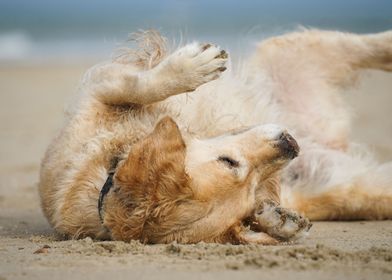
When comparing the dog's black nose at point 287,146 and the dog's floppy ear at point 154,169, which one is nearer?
the dog's floppy ear at point 154,169

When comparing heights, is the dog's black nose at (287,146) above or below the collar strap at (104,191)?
above

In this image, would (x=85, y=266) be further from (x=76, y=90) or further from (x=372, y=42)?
(x=372, y=42)

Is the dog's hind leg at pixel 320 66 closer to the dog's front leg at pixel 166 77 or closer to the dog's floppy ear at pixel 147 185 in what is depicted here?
the dog's front leg at pixel 166 77

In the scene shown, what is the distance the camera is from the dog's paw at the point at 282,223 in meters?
4.11

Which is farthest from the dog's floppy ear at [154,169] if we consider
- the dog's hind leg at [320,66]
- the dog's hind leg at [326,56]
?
the dog's hind leg at [326,56]

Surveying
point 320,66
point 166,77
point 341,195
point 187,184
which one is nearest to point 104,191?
point 187,184

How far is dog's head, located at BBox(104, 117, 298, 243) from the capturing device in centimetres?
388

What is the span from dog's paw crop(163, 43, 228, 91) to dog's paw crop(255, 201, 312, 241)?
889mm

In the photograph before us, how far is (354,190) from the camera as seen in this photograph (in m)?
5.44

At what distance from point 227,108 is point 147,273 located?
2162mm

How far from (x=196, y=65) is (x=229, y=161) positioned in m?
0.74

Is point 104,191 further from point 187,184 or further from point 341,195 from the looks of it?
point 341,195

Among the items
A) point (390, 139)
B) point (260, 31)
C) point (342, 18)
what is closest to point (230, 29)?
point (342, 18)

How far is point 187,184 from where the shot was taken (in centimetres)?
385
